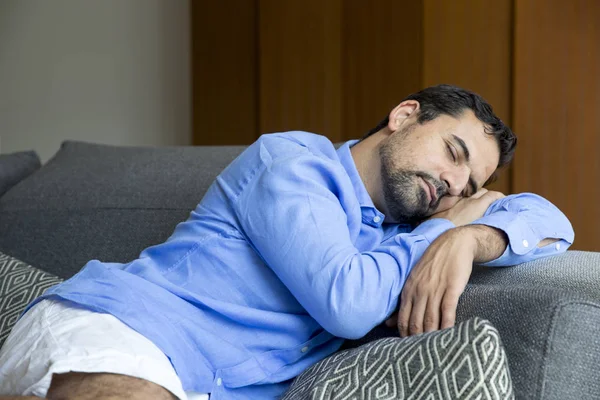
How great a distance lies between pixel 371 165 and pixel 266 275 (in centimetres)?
36

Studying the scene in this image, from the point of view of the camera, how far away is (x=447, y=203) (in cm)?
162

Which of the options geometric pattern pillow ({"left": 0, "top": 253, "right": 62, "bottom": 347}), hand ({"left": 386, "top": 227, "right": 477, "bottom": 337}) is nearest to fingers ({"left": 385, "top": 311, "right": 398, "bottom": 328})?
hand ({"left": 386, "top": 227, "right": 477, "bottom": 337})

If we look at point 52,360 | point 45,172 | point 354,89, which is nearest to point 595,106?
point 354,89

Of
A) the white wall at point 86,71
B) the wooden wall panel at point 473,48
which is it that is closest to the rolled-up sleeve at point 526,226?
the wooden wall panel at point 473,48

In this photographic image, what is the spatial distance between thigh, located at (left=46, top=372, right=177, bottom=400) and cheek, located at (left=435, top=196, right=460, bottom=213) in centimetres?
72

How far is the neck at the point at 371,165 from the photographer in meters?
1.61

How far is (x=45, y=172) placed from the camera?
2229mm

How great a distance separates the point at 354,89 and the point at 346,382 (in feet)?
9.53

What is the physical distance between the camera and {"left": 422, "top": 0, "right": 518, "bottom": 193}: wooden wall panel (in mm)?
3439

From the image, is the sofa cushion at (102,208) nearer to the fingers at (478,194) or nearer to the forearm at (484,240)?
the fingers at (478,194)

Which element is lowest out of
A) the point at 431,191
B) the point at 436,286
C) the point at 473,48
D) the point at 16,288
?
the point at 16,288

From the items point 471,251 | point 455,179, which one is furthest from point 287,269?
point 455,179

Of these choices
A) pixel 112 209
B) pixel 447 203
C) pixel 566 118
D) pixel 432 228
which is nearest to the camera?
pixel 432 228

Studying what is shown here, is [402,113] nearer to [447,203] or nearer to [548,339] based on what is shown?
[447,203]
